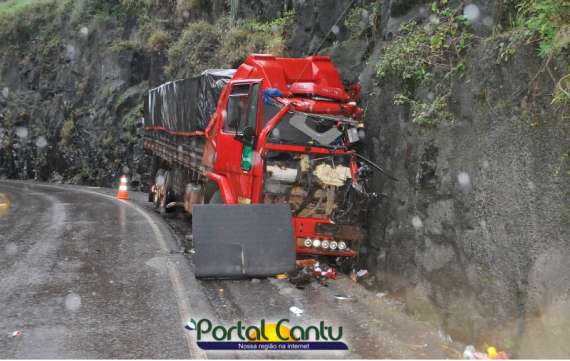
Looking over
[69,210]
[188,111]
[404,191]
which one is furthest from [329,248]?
[69,210]

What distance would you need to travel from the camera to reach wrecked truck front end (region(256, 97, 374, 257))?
855cm

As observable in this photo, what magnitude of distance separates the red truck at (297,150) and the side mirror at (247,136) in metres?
0.02

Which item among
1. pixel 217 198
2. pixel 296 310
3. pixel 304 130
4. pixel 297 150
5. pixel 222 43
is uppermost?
pixel 222 43

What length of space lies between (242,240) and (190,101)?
591cm

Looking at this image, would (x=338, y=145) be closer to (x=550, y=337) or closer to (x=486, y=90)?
(x=486, y=90)

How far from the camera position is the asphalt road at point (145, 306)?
5543mm

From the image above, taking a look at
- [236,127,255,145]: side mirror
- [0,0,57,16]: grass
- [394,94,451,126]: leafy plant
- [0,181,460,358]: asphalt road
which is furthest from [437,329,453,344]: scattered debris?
[0,0,57,16]: grass

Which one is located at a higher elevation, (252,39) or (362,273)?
(252,39)

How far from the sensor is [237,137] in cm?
911

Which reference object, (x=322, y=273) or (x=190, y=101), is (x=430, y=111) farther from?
(x=190, y=101)

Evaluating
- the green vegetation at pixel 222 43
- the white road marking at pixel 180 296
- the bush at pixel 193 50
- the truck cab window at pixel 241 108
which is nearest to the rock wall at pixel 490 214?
the truck cab window at pixel 241 108

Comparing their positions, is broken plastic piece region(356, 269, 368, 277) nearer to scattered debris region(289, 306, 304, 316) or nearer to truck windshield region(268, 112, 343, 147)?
truck windshield region(268, 112, 343, 147)

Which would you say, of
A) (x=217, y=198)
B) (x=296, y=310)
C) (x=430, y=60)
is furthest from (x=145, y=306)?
(x=430, y=60)

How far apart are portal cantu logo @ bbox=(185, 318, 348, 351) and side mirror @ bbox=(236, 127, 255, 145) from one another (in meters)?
3.25
